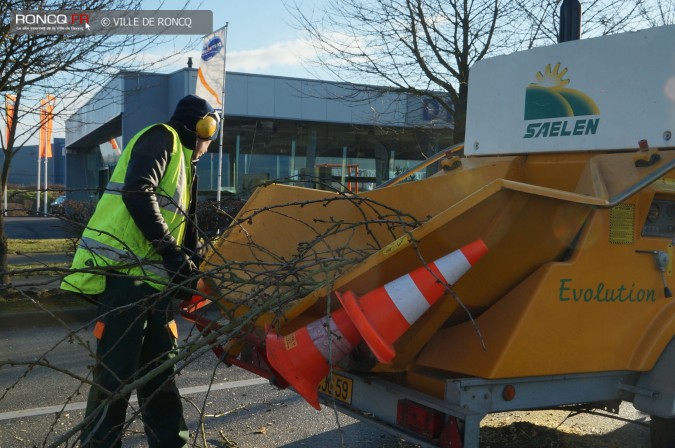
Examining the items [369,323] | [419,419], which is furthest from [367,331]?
[419,419]

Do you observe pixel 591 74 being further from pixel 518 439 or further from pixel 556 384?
pixel 518 439

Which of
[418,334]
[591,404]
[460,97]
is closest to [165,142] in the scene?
[418,334]

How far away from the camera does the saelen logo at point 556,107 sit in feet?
11.5

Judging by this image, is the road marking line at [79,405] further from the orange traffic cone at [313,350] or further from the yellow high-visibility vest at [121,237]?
the orange traffic cone at [313,350]

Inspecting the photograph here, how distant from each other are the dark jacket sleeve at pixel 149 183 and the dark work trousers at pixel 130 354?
268 mm

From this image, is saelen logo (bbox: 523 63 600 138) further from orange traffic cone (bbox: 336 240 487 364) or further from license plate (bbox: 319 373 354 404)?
license plate (bbox: 319 373 354 404)

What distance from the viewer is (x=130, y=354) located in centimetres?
337

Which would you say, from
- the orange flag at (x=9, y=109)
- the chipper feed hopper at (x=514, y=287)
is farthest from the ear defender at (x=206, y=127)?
the orange flag at (x=9, y=109)

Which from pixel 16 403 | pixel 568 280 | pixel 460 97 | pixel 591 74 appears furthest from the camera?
pixel 460 97

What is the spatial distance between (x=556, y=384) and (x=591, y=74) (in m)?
1.60

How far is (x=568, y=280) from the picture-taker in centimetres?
290

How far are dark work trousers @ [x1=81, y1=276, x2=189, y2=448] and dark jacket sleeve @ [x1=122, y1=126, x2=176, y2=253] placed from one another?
268 mm

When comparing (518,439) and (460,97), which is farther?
(460,97)

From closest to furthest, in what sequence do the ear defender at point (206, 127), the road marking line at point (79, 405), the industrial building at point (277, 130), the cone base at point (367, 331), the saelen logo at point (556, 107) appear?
the cone base at point (367, 331) → the saelen logo at point (556, 107) → the ear defender at point (206, 127) → the road marking line at point (79, 405) → the industrial building at point (277, 130)
